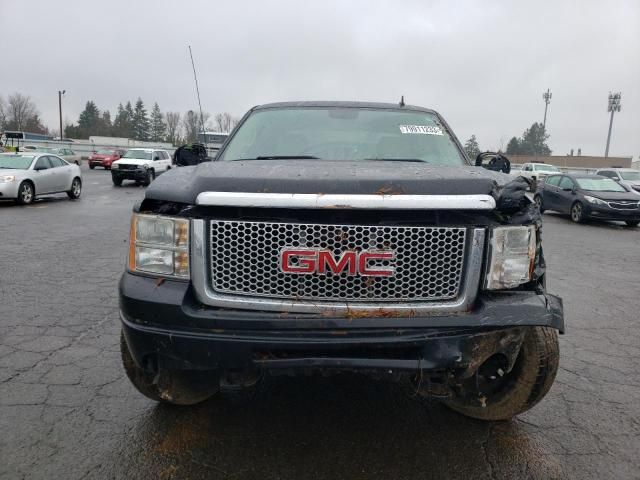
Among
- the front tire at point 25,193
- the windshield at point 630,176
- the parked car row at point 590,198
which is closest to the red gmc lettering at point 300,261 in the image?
the parked car row at point 590,198

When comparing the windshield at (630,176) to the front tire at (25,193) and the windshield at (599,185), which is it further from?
the front tire at (25,193)

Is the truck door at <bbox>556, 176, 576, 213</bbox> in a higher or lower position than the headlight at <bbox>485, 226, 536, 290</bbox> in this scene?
lower

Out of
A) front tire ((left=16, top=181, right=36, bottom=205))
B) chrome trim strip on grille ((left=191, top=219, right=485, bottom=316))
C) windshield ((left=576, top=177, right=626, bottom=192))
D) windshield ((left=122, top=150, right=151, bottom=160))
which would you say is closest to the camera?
chrome trim strip on grille ((left=191, top=219, right=485, bottom=316))

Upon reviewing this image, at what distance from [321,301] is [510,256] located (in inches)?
34.4

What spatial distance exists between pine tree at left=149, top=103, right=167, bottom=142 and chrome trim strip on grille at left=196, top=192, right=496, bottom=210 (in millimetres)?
103033

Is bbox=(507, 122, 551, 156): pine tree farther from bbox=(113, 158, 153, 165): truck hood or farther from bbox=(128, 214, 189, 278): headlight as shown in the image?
bbox=(128, 214, 189, 278): headlight

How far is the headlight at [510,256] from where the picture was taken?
2168mm

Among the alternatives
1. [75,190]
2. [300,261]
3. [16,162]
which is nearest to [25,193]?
[16,162]

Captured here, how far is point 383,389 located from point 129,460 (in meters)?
1.53

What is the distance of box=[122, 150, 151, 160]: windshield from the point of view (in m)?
24.2

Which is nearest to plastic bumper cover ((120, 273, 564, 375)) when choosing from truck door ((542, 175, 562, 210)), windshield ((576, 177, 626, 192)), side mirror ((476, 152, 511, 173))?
side mirror ((476, 152, 511, 173))

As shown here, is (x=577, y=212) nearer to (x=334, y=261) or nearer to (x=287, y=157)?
(x=287, y=157)

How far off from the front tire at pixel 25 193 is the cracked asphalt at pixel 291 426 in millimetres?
11085

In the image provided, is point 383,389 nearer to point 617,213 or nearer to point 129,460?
point 129,460
